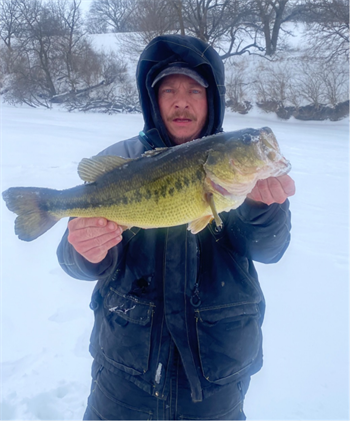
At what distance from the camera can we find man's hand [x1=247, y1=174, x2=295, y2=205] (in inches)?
57.9

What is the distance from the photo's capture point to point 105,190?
5.41 ft

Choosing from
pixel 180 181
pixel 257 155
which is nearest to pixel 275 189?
pixel 257 155

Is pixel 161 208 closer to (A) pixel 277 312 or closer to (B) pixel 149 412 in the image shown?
(B) pixel 149 412

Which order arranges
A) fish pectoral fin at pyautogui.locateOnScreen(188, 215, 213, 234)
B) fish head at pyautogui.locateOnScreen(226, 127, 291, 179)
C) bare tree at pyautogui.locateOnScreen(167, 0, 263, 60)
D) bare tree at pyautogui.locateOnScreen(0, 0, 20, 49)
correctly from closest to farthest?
fish head at pyautogui.locateOnScreen(226, 127, 291, 179) → fish pectoral fin at pyautogui.locateOnScreen(188, 215, 213, 234) → bare tree at pyautogui.locateOnScreen(167, 0, 263, 60) → bare tree at pyautogui.locateOnScreen(0, 0, 20, 49)

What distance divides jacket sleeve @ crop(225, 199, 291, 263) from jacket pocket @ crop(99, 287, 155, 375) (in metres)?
0.57

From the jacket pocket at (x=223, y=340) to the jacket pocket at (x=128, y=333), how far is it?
0.27 meters

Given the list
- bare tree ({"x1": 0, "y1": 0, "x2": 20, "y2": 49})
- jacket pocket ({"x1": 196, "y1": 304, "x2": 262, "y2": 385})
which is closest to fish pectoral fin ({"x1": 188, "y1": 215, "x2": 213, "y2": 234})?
jacket pocket ({"x1": 196, "y1": 304, "x2": 262, "y2": 385})

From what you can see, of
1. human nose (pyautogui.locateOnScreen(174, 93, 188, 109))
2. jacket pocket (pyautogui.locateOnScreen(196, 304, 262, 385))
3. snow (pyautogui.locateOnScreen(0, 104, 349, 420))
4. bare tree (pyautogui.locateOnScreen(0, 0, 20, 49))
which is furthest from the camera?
bare tree (pyautogui.locateOnScreen(0, 0, 20, 49))

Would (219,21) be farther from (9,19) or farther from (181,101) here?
(181,101)

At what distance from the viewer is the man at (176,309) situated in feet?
5.38

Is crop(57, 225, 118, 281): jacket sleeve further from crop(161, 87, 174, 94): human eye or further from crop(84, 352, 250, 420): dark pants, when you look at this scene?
crop(161, 87, 174, 94): human eye

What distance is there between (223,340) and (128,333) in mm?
486

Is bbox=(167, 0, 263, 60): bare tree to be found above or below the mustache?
above

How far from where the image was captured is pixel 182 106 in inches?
79.0
